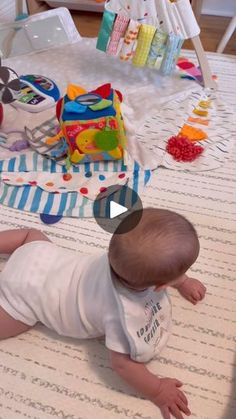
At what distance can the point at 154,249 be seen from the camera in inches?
24.7

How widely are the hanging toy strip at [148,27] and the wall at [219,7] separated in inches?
39.4

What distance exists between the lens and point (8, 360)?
91 centimetres

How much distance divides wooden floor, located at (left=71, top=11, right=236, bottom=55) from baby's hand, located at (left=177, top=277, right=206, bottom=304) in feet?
4.64

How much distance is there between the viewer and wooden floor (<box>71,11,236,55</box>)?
210cm

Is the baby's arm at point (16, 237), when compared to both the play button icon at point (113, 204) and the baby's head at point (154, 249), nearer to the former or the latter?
the play button icon at point (113, 204)

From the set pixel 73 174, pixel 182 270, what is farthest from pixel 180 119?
pixel 182 270

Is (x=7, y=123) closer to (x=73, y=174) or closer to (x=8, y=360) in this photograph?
(x=73, y=174)

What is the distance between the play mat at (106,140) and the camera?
1.28 m

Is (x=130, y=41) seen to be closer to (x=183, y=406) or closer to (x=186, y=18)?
(x=186, y=18)

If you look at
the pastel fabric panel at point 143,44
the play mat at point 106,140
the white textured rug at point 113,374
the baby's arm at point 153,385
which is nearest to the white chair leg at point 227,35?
the play mat at point 106,140

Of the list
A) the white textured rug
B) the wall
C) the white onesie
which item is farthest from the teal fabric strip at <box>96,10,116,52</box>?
the wall

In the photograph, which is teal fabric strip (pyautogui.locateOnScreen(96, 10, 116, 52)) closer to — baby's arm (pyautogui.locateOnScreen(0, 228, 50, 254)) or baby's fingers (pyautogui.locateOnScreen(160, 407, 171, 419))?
baby's arm (pyautogui.locateOnScreen(0, 228, 50, 254))

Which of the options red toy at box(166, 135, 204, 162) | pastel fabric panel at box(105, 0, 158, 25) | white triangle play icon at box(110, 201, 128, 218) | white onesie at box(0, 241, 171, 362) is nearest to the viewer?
white onesie at box(0, 241, 171, 362)

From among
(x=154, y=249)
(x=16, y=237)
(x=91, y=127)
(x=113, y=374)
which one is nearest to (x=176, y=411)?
(x=113, y=374)
